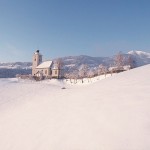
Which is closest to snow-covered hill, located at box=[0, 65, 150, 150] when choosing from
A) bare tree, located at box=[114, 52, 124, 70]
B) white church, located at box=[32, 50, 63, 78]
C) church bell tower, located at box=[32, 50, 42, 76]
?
bare tree, located at box=[114, 52, 124, 70]

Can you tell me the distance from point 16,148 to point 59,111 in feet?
12.3

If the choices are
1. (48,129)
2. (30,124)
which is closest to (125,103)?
(48,129)

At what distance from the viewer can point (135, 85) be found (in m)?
13.9

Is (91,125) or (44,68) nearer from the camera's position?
(91,125)

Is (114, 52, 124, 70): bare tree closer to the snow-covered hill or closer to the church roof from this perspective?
the church roof

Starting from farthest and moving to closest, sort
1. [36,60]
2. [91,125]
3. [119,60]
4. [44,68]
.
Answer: [36,60] → [44,68] → [119,60] → [91,125]

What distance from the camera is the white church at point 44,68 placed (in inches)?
3597

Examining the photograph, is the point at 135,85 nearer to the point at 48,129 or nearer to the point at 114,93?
the point at 114,93

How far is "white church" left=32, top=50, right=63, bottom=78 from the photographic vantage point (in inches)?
3597

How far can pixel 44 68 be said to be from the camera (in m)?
97.0

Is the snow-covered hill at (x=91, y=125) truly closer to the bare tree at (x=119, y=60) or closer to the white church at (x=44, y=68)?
the bare tree at (x=119, y=60)

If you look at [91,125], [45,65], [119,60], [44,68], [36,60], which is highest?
[36,60]

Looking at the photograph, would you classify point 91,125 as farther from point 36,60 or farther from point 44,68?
point 36,60

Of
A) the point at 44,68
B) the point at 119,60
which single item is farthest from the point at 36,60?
the point at 119,60
